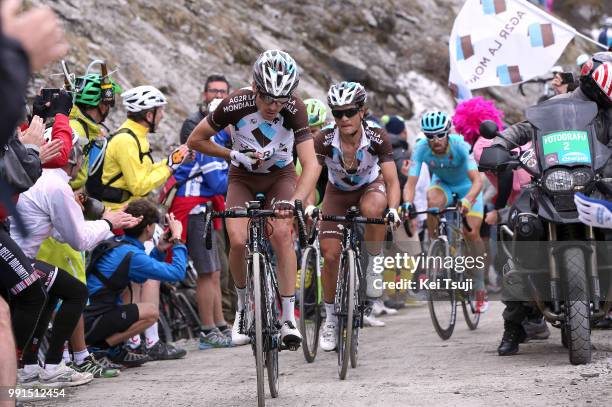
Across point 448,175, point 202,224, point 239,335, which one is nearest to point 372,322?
point 448,175

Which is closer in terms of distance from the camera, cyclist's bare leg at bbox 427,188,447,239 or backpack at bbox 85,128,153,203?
backpack at bbox 85,128,153,203

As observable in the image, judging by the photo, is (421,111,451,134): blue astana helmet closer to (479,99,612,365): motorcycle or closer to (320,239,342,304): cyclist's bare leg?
(320,239,342,304): cyclist's bare leg

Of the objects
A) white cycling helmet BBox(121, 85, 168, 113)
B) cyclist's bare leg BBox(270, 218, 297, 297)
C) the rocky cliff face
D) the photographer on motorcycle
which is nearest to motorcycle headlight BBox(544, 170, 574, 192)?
the photographer on motorcycle

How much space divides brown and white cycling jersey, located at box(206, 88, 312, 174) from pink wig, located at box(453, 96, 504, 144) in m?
4.99

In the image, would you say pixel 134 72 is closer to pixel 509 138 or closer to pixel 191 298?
pixel 191 298

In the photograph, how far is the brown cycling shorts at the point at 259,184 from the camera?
8680 mm

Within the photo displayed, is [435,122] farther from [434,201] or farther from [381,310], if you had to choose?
[381,310]

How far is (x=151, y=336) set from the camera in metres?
10.2

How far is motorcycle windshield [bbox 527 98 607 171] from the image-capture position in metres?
8.09

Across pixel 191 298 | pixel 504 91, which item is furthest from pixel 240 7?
pixel 191 298

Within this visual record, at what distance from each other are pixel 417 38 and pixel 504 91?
8.69 feet

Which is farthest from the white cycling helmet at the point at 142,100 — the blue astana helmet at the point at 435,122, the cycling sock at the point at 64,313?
the blue astana helmet at the point at 435,122

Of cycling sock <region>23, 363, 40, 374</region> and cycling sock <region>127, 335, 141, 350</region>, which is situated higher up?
cycling sock <region>127, 335, 141, 350</region>

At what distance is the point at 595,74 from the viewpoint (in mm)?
8445
